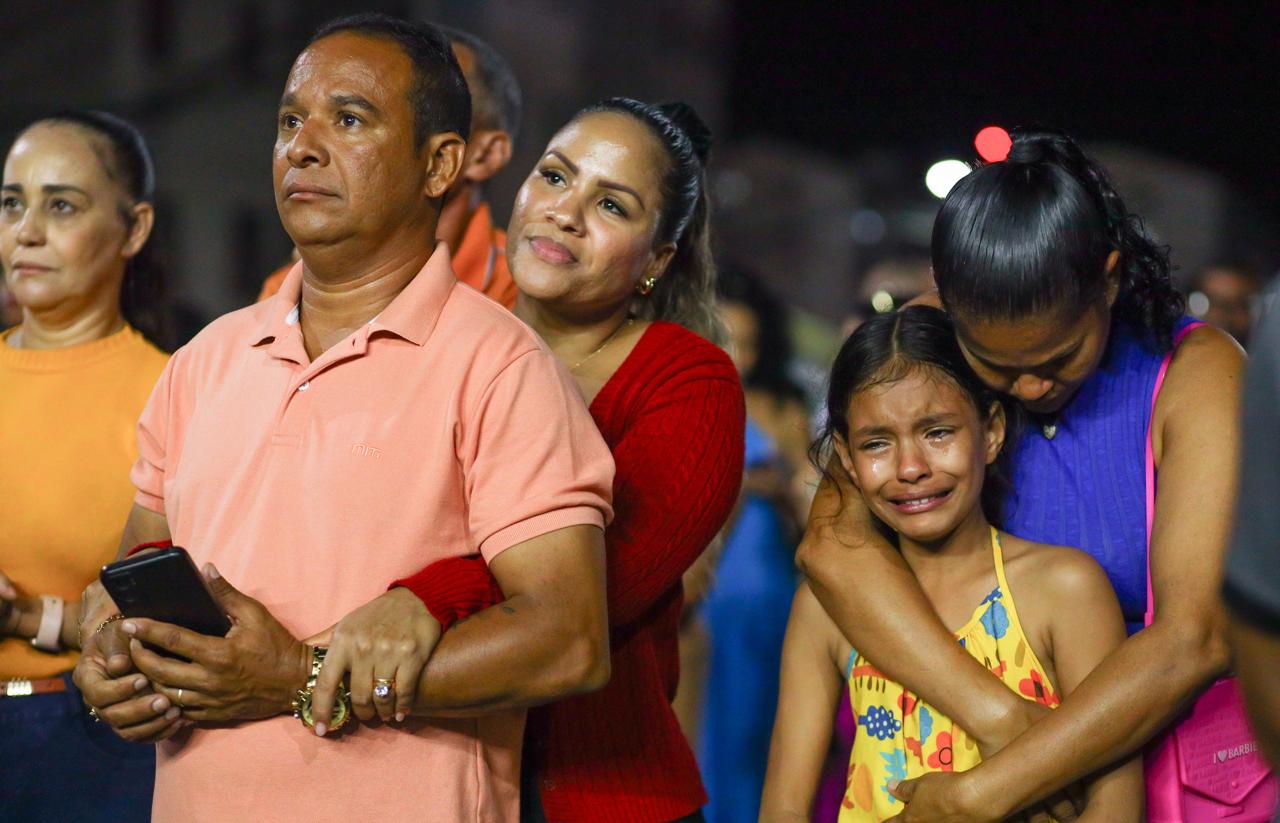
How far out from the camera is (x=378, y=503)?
5.26 ft

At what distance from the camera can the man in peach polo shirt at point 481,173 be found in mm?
2789

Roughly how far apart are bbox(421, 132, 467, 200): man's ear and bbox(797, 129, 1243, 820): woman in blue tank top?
65 centimetres

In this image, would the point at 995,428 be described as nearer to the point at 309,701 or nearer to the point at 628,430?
the point at 628,430

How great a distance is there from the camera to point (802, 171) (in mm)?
10758

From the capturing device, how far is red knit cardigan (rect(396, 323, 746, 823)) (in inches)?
76.2

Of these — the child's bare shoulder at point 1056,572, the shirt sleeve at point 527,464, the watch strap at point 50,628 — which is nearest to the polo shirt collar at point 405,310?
the shirt sleeve at point 527,464

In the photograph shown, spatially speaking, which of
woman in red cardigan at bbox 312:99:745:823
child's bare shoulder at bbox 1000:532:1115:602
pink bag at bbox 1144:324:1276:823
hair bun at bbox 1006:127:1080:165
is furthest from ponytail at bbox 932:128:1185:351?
woman in red cardigan at bbox 312:99:745:823

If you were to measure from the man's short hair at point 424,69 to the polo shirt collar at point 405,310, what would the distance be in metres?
0.16

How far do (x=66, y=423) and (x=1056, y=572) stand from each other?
161cm

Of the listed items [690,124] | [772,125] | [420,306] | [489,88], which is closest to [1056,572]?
[420,306]

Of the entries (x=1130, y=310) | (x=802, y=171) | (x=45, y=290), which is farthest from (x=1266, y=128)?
(x=45, y=290)

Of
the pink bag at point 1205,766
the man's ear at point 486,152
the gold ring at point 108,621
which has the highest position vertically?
the man's ear at point 486,152

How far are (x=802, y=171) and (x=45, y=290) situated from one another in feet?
28.6

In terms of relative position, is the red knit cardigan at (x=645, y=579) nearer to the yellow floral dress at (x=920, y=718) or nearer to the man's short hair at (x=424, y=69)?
the yellow floral dress at (x=920, y=718)
